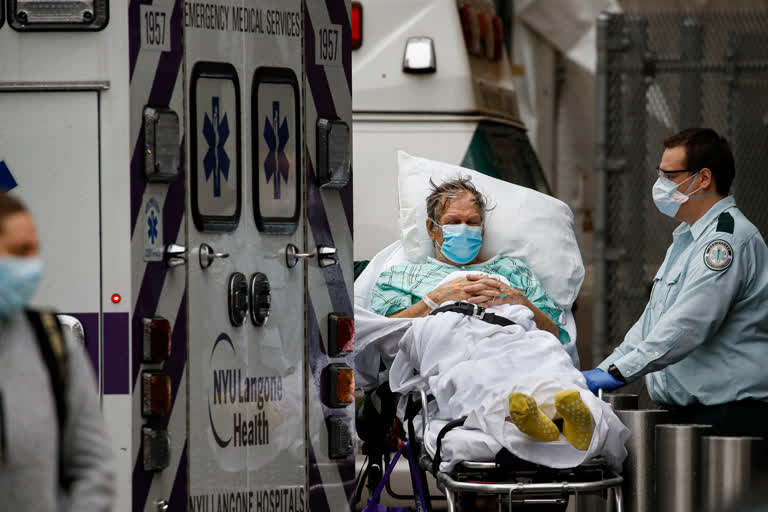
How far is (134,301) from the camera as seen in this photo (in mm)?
4199

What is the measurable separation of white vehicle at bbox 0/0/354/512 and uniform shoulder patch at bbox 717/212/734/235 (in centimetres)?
133

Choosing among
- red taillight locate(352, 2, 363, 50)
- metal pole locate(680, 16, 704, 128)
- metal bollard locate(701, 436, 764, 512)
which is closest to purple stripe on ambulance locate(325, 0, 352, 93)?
metal bollard locate(701, 436, 764, 512)

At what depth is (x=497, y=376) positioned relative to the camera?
5180 mm

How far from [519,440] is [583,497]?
1150 millimetres

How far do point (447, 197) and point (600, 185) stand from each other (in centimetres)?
255

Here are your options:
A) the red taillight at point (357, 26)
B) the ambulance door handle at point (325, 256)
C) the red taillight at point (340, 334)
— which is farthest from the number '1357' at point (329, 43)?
the red taillight at point (357, 26)

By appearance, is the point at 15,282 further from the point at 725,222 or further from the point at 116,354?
the point at 725,222

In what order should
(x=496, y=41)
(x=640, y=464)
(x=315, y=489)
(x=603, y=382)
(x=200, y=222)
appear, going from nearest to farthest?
(x=200, y=222) → (x=315, y=489) → (x=640, y=464) → (x=603, y=382) → (x=496, y=41)

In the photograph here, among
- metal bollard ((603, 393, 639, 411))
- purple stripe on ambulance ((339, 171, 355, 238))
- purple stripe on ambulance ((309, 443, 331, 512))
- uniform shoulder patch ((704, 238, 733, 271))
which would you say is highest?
purple stripe on ambulance ((339, 171, 355, 238))

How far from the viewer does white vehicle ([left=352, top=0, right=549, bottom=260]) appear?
24.6ft

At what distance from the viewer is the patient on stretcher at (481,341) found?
4863 millimetres

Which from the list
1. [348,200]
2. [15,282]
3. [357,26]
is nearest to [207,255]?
[348,200]

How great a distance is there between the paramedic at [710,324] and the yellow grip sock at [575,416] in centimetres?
61

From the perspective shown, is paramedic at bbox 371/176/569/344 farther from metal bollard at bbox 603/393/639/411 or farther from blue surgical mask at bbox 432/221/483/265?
metal bollard at bbox 603/393/639/411
